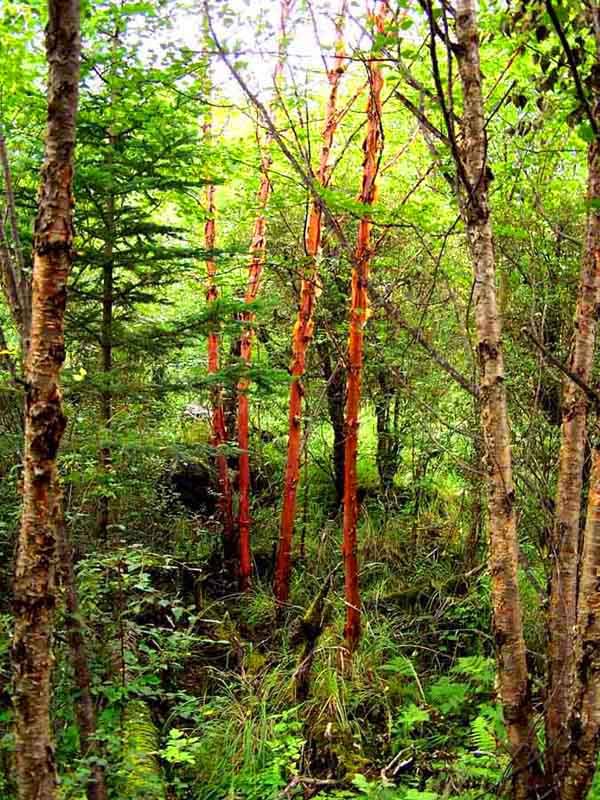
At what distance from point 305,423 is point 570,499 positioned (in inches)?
242

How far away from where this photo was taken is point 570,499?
2529 mm

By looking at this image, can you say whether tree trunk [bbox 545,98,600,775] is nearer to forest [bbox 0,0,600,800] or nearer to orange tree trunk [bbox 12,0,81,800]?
forest [bbox 0,0,600,800]

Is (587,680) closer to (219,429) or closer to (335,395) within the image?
(219,429)

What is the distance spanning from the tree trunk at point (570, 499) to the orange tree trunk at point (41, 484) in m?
1.72

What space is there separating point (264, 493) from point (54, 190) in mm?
7251

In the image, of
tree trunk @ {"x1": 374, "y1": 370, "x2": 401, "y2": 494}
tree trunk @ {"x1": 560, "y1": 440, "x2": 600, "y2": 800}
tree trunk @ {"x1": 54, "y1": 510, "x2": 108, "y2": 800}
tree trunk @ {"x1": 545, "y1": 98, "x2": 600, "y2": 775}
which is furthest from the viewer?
tree trunk @ {"x1": 374, "y1": 370, "x2": 401, "y2": 494}

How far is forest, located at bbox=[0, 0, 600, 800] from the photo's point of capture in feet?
7.11

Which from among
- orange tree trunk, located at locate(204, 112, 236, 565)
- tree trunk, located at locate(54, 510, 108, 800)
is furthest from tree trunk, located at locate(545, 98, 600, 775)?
orange tree trunk, located at locate(204, 112, 236, 565)

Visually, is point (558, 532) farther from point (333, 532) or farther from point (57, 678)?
point (333, 532)

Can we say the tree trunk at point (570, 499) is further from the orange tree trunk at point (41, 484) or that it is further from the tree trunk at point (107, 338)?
the tree trunk at point (107, 338)

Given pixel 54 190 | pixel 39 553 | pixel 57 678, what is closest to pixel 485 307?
pixel 54 190

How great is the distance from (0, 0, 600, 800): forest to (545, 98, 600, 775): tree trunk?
0.01 meters

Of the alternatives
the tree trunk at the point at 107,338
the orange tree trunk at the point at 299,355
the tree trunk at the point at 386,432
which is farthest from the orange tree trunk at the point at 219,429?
the tree trunk at the point at 107,338

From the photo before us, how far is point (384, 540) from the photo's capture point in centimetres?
731
